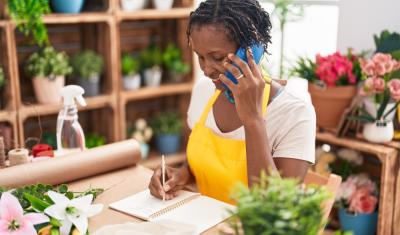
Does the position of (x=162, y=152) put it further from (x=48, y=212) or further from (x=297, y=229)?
(x=297, y=229)

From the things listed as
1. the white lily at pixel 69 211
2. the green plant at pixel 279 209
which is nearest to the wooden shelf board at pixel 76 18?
the white lily at pixel 69 211

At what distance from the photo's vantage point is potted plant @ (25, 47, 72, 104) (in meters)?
2.79

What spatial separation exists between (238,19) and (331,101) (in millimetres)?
1286

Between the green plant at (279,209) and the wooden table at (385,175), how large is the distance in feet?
5.66

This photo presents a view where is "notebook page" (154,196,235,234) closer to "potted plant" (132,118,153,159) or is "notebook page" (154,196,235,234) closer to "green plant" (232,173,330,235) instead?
"green plant" (232,173,330,235)

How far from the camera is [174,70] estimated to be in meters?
3.36

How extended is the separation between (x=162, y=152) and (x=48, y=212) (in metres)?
2.42

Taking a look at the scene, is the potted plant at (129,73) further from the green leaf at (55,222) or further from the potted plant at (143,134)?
the green leaf at (55,222)

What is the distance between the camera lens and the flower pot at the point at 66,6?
278cm

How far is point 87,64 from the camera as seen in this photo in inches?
116

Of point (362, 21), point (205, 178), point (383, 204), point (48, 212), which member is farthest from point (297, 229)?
point (362, 21)

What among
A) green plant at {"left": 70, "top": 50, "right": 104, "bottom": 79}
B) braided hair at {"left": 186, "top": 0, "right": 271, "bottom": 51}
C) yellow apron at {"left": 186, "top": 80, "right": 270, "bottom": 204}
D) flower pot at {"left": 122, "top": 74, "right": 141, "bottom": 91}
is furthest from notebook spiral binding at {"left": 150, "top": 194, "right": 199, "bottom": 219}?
flower pot at {"left": 122, "top": 74, "right": 141, "bottom": 91}

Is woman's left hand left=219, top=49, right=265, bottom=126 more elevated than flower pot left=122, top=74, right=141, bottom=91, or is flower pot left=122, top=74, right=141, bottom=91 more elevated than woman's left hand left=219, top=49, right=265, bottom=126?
woman's left hand left=219, top=49, right=265, bottom=126

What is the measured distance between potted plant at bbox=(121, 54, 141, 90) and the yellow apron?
1.57 m
